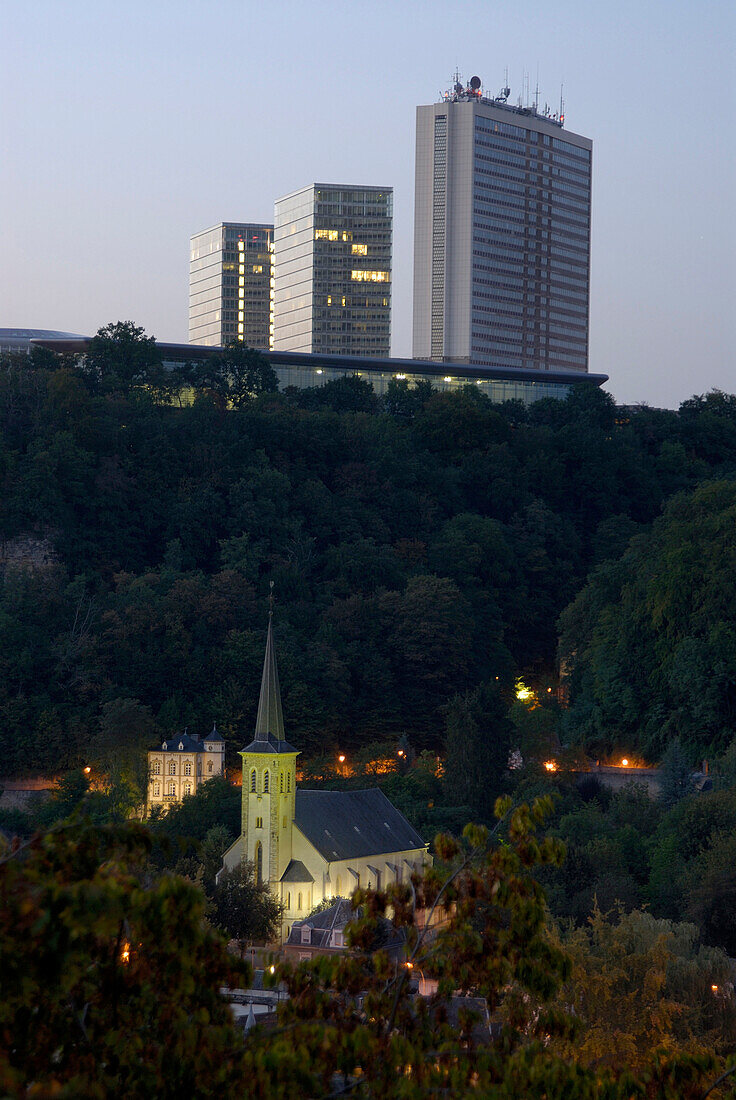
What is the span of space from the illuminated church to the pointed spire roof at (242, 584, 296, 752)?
3 cm

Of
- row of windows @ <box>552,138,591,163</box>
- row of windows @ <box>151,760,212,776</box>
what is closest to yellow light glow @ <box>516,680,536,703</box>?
row of windows @ <box>151,760,212,776</box>

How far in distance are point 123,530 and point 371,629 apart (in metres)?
12.9

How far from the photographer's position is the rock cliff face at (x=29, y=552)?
71875 millimetres

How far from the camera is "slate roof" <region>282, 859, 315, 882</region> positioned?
5159cm

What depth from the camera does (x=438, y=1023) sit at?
529 inches

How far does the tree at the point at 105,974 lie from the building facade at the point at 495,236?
456 ft

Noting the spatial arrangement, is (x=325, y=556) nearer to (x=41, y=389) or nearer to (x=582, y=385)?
(x=41, y=389)

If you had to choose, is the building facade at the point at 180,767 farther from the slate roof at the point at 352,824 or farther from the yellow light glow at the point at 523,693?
the yellow light glow at the point at 523,693

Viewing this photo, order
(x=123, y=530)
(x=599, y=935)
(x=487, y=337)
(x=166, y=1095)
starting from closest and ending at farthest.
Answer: (x=166, y=1095) < (x=599, y=935) < (x=123, y=530) < (x=487, y=337)

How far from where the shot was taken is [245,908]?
4728 cm

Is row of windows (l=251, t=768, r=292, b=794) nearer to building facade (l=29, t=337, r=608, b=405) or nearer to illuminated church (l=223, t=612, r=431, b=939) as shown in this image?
illuminated church (l=223, t=612, r=431, b=939)

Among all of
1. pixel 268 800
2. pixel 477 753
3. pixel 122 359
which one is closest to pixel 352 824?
pixel 268 800

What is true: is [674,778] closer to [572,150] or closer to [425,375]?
[425,375]

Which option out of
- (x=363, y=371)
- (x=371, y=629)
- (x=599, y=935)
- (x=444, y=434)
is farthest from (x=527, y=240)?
(x=599, y=935)
